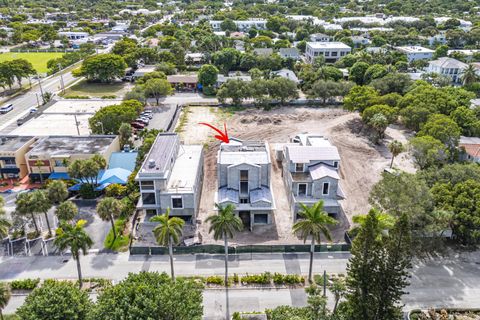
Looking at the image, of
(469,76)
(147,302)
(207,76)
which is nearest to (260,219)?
(147,302)

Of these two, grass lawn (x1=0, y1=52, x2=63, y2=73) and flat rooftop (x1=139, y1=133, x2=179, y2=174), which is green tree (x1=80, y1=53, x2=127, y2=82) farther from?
flat rooftop (x1=139, y1=133, x2=179, y2=174)

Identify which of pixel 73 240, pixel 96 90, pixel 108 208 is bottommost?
pixel 96 90

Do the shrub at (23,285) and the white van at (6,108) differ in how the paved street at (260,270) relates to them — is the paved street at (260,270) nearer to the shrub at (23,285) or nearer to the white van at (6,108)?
the shrub at (23,285)

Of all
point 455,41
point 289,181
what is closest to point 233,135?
point 289,181

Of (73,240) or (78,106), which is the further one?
(78,106)

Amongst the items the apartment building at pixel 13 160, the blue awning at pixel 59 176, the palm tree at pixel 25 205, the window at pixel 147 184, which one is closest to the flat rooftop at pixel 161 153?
the window at pixel 147 184

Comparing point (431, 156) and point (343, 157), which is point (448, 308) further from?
point (343, 157)

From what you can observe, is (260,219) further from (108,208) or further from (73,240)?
(73,240)

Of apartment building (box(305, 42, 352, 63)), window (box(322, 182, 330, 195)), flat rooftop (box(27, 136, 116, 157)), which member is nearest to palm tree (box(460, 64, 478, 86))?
apartment building (box(305, 42, 352, 63))
